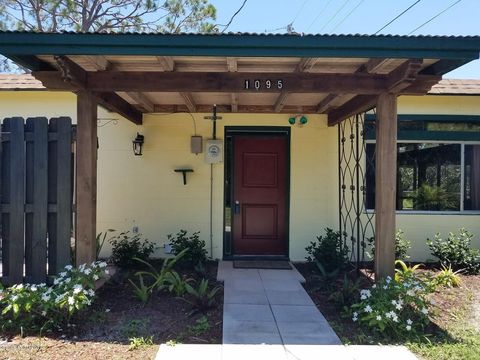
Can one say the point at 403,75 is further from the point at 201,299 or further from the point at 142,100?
the point at 142,100

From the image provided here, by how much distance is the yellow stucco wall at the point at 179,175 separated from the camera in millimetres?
6590

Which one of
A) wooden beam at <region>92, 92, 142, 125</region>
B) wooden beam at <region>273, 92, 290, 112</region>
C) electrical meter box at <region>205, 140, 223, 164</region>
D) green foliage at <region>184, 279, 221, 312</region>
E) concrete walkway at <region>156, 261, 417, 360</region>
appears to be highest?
wooden beam at <region>273, 92, 290, 112</region>

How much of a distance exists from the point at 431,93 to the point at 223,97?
136 inches

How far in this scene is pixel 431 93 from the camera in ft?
21.1

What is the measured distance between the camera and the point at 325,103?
5801 mm

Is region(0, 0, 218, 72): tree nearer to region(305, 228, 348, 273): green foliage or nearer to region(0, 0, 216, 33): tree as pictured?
region(0, 0, 216, 33): tree

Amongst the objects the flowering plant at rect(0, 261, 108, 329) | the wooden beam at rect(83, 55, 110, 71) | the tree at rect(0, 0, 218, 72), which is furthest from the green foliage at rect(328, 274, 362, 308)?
the tree at rect(0, 0, 218, 72)

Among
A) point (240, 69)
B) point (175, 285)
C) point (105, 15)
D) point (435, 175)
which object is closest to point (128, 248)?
→ point (175, 285)

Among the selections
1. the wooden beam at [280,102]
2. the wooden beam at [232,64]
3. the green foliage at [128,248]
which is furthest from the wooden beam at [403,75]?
the green foliage at [128,248]

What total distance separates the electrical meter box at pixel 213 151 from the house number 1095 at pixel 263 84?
219 cm

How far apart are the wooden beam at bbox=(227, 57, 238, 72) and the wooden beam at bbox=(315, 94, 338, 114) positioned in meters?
1.65

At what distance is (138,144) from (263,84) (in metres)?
2.88

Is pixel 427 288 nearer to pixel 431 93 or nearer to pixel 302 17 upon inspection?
pixel 431 93

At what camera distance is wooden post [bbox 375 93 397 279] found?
14.3ft
